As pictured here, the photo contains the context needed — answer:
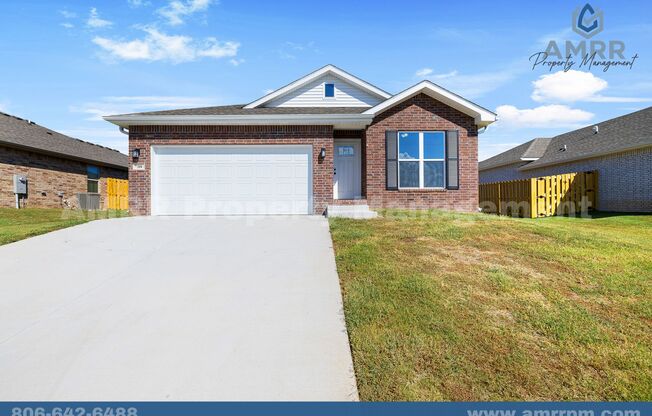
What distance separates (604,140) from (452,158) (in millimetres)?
11380

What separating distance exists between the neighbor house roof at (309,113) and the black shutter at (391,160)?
98 cm

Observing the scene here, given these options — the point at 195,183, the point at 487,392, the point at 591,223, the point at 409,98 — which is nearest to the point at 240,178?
the point at 195,183

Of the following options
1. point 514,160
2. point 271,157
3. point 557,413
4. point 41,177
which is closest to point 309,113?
point 271,157

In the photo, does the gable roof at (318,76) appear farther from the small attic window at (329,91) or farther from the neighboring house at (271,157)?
the neighboring house at (271,157)

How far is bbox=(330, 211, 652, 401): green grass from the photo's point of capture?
3.32m

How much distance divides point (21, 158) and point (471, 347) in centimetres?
2221

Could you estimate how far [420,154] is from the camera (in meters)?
13.5

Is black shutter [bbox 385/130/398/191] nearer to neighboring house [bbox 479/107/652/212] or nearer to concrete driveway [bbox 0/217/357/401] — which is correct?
concrete driveway [bbox 0/217/357/401]

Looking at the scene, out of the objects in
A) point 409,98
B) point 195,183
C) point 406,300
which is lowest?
point 406,300

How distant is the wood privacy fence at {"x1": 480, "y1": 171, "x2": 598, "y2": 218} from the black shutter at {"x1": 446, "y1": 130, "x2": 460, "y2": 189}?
5388mm

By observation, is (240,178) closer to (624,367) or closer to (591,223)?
(624,367)

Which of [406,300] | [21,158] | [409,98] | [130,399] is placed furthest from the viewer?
[21,158]

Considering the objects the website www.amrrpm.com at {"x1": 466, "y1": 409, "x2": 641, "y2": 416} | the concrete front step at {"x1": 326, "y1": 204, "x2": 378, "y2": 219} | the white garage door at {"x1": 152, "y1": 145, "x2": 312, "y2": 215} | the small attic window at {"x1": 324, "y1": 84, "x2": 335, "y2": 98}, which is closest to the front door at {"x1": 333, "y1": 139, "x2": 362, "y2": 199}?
the white garage door at {"x1": 152, "y1": 145, "x2": 312, "y2": 215}

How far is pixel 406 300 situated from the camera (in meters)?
4.82
